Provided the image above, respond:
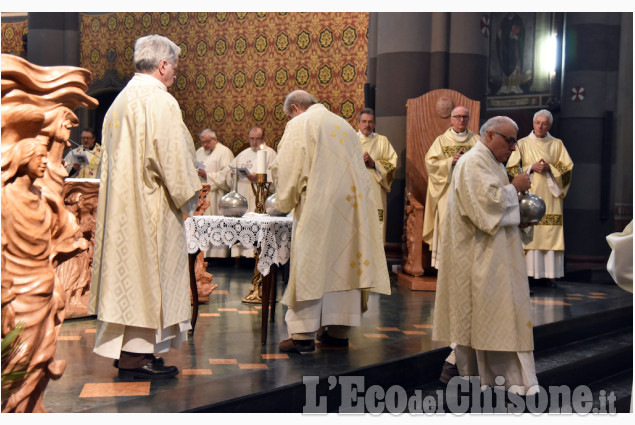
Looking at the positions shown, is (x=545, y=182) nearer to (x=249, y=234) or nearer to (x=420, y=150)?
(x=420, y=150)

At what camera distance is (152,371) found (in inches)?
149

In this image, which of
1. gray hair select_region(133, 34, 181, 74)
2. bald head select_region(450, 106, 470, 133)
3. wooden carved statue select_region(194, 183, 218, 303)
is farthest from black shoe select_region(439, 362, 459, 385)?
bald head select_region(450, 106, 470, 133)

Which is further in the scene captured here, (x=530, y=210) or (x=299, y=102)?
(x=299, y=102)

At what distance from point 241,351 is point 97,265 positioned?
1.18 meters

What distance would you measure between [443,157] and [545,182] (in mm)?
1389

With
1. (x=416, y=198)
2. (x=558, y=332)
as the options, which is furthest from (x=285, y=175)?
(x=416, y=198)

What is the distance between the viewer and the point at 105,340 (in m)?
3.71

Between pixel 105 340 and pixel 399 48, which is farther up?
pixel 399 48

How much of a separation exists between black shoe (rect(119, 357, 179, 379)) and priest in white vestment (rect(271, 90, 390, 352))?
2.98ft

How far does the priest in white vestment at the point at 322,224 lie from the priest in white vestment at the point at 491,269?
2.34 feet

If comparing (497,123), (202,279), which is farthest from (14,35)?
(497,123)

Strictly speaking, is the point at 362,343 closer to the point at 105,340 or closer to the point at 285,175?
the point at 285,175

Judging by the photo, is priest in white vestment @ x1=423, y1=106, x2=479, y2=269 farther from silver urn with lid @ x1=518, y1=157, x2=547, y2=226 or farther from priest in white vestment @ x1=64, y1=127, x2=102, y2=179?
priest in white vestment @ x1=64, y1=127, x2=102, y2=179
